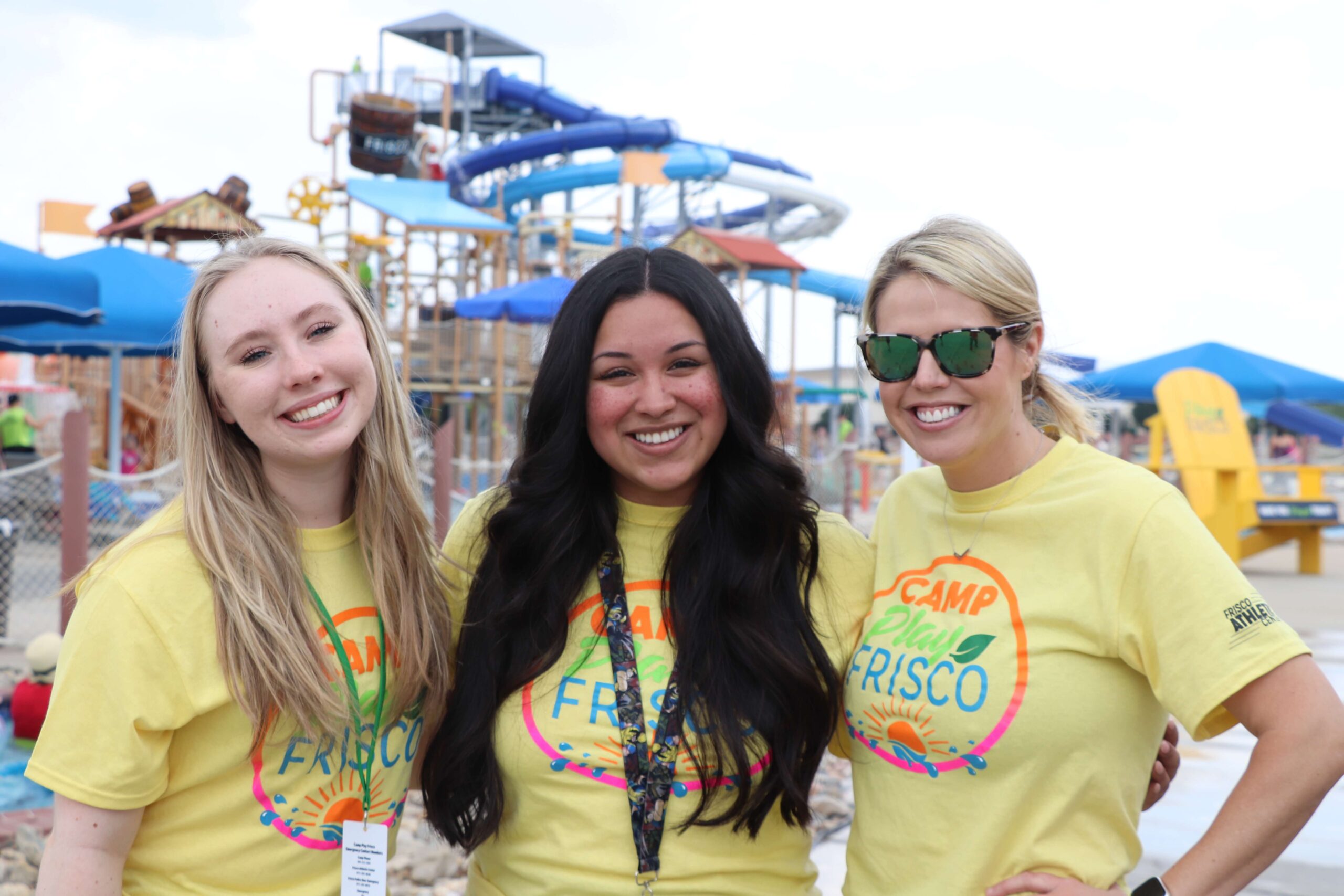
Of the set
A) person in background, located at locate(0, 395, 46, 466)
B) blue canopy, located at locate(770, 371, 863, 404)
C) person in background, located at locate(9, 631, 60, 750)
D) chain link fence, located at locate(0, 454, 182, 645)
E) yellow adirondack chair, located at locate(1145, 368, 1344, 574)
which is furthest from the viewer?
blue canopy, located at locate(770, 371, 863, 404)

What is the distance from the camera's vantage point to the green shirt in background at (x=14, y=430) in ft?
50.4

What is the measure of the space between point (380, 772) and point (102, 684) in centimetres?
55

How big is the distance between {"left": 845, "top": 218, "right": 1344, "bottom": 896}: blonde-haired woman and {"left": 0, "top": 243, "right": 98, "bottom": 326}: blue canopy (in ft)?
21.5

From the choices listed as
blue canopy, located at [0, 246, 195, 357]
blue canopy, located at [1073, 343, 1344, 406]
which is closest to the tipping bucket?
blue canopy, located at [0, 246, 195, 357]

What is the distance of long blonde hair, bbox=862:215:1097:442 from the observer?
7.09ft

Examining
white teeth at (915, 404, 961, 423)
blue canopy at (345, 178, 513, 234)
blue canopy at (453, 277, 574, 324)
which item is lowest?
white teeth at (915, 404, 961, 423)

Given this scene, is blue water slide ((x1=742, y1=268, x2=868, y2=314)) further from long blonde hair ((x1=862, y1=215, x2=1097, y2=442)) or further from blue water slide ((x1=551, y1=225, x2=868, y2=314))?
long blonde hair ((x1=862, y1=215, x2=1097, y2=442))

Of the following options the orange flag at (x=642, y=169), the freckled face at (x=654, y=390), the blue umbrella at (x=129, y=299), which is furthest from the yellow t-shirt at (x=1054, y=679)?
the orange flag at (x=642, y=169)

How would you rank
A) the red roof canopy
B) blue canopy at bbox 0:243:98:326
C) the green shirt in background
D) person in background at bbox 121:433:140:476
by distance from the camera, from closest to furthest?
blue canopy at bbox 0:243:98:326
the green shirt in background
person in background at bbox 121:433:140:476
the red roof canopy

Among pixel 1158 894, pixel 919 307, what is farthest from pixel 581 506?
pixel 1158 894

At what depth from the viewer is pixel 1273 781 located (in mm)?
1773

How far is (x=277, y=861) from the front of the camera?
197 cm

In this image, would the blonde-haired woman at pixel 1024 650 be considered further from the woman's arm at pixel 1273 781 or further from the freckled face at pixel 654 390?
the freckled face at pixel 654 390

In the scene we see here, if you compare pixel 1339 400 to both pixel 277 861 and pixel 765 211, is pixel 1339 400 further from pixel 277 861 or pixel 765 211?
pixel 765 211
